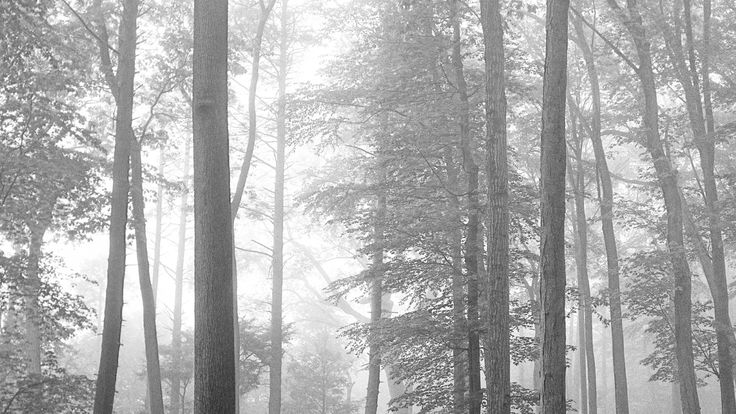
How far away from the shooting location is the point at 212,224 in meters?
5.63

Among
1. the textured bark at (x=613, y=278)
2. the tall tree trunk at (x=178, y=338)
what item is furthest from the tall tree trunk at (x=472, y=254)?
the tall tree trunk at (x=178, y=338)

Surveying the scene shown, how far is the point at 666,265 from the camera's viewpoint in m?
14.6

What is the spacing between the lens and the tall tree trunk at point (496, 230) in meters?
8.79

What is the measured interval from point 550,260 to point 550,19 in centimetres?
291

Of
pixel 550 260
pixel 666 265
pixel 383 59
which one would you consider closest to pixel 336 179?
pixel 383 59

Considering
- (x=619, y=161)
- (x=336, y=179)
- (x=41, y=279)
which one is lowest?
(x=41, y=279)

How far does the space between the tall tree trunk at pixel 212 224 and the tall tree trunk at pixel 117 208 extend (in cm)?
530

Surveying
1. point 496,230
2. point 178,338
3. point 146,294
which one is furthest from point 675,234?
point 178,338

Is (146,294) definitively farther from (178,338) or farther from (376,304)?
(178,338)

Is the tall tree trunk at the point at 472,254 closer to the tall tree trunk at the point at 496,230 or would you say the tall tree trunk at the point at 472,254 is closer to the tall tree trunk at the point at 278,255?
the tall tree trunk at the point at 496,230

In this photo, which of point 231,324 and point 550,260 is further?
point 550,260

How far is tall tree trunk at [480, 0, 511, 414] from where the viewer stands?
28.8 ft

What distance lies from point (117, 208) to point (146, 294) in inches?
95.4

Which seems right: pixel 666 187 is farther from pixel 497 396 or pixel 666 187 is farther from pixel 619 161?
pixel 619 161
